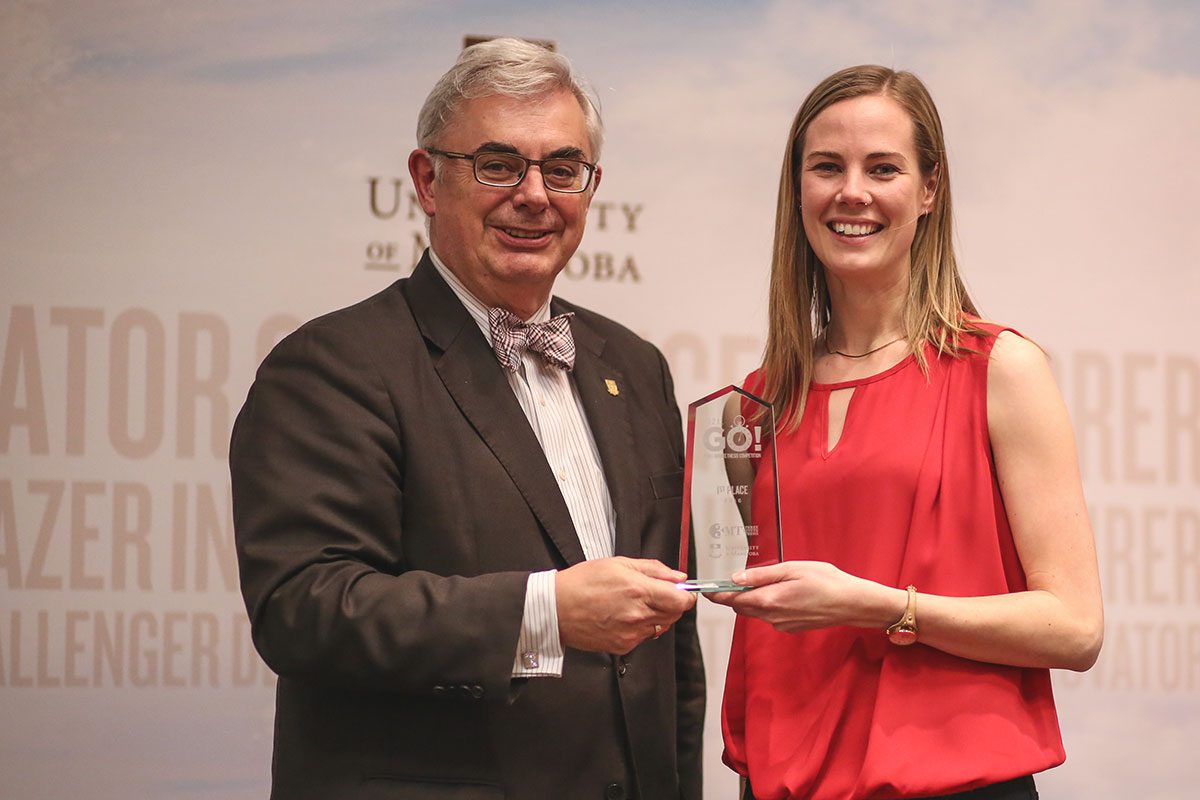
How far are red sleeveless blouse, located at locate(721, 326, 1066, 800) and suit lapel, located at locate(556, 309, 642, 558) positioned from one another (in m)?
0.31

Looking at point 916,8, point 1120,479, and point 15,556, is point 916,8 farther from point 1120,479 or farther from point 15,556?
point 15,556

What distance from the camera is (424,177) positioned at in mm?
2760

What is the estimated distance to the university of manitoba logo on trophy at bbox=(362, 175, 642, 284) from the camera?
3973 mm

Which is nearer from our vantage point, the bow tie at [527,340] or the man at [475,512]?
the man at [475,512]

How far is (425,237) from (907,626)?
220cm

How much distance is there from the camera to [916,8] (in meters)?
4.37

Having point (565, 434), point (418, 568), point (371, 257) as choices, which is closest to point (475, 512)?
point (418, 568)

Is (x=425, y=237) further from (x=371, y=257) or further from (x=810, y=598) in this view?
(x=810, y=598)

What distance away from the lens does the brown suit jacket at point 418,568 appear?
2271 millimetres

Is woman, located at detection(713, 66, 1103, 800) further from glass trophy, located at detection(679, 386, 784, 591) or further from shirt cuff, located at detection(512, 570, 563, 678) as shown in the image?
shirt cuff, located at detection(512, 570, 563, 678)

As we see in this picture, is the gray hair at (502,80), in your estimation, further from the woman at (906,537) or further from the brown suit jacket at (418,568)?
the woman at (906,537)

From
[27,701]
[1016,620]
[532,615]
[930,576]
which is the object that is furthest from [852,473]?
[27,701]

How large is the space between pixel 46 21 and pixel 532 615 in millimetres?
2573

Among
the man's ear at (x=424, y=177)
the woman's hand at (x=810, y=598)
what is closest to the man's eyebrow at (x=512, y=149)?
the man's ear at (x=424, y=177)
